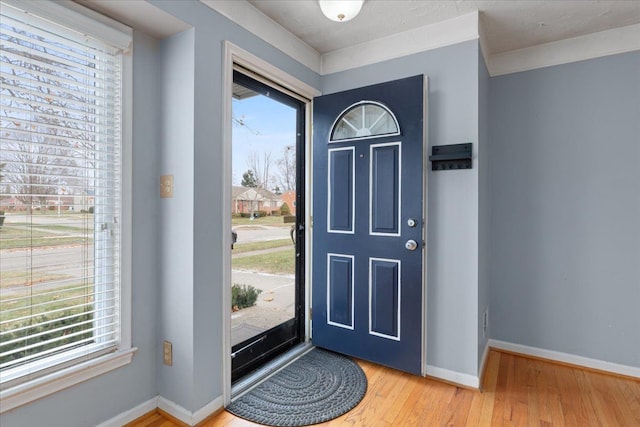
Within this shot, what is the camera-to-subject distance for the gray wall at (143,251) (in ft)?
5.67

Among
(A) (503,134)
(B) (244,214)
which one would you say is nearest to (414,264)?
(B) (244,214)

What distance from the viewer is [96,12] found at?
1.62 meters

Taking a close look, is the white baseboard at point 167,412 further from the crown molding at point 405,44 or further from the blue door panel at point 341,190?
the crown molding at point 405,44

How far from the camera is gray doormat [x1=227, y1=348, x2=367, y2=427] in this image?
185 centimetres

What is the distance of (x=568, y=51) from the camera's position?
8.13ft

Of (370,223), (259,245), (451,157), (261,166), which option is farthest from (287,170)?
(451,157)

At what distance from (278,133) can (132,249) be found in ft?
4.38

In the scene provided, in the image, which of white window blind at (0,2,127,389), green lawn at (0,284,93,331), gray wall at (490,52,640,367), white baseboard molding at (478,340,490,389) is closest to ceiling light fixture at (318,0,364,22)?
white window blind at (0,2,127,389)

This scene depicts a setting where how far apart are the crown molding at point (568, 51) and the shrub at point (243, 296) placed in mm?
2622

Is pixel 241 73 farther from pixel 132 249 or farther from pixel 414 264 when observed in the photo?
pixel 414 264

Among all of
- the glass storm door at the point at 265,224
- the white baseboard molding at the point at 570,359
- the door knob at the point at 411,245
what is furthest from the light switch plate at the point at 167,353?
the white baseboard molding at the point at 570,359

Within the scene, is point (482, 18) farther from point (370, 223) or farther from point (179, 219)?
Answer: point (179, 219)

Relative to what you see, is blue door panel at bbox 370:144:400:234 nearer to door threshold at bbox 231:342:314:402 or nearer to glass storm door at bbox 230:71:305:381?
glass storm door at bbox 230:71:305:381

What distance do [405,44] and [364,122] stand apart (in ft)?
2.09
